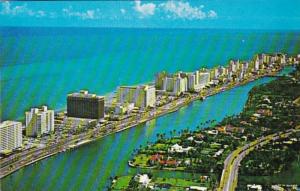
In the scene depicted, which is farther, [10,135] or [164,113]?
[164,113]

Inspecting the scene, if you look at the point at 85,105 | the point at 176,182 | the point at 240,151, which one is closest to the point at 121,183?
the point at 176,182

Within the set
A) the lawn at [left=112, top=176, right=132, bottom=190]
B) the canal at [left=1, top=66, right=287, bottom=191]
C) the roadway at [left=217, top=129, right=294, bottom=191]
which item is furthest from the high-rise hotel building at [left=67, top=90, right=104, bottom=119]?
the roadway at [left=217, top=129, right=294, bottom=191]

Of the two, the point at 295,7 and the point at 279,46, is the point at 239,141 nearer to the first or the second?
the point at 279,46

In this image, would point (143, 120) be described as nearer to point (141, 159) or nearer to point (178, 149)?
point (178, 149)

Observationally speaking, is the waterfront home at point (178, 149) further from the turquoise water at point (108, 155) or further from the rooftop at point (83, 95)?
the rooftop at point (83, 95)

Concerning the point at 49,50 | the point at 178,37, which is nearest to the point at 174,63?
the point at 178,37
